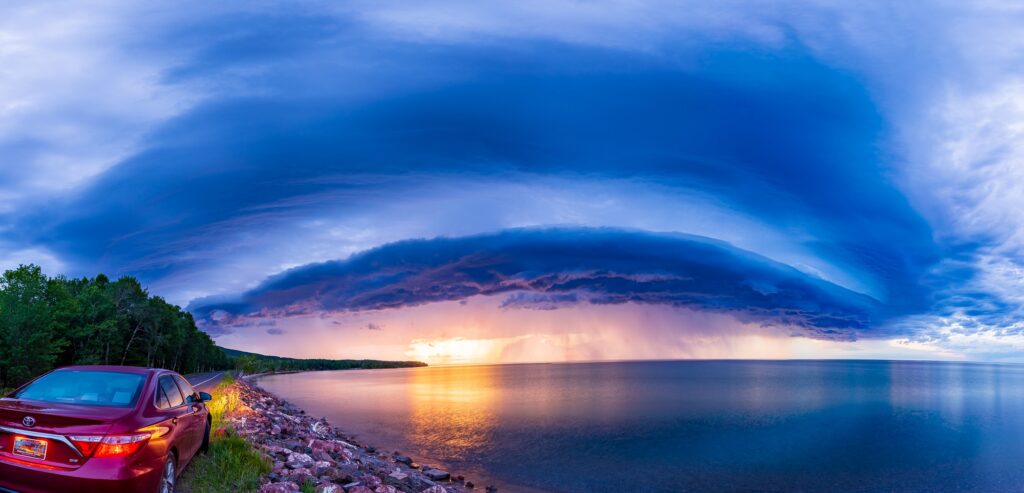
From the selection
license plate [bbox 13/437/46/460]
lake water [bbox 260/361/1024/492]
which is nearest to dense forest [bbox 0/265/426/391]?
lake water [bbox 260/361/1024/492]

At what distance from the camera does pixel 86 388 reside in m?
10.6

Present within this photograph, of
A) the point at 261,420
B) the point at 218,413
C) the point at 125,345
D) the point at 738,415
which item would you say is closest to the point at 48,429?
the point at 218,413

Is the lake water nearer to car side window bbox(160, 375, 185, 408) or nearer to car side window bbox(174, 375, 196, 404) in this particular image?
car side window bbox(174, 375, 196, 404)

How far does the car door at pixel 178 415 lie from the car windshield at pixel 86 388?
54 centimetres

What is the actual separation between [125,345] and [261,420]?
68383 mm

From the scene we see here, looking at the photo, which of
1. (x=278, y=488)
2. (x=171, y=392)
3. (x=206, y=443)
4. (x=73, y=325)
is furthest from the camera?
(x=73, y=325)

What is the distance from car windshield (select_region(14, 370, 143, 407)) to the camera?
10156 millimetres

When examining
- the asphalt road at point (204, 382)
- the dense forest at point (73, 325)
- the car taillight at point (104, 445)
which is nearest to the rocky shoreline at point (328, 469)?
the car taillight at point (104, 445)

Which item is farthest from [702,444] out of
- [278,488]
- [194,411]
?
[194,411]

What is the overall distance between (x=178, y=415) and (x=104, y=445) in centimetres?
276

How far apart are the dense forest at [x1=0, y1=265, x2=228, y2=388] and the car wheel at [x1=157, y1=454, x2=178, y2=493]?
42.8 metres

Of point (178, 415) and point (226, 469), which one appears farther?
point (226, 469)

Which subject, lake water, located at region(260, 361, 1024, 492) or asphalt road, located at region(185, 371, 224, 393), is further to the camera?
asphalt road, located at region(185, 371, 224, 393)

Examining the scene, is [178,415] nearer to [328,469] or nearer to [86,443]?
[86,443]
